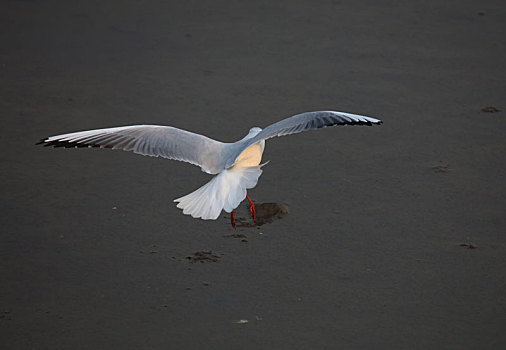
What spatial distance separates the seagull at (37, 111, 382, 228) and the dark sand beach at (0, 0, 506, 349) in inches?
11.4

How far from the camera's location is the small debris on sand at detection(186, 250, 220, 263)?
3.45m

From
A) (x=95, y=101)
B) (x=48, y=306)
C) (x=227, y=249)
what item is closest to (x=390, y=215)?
(x=227, y=249)

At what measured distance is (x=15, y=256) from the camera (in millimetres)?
3449

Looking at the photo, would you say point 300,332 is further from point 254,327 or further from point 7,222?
point 7,222

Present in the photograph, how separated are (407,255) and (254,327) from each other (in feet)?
2.94

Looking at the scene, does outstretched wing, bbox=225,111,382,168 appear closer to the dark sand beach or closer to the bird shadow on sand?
the bird shadow on sand

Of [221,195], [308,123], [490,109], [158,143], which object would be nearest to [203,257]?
[221,195]

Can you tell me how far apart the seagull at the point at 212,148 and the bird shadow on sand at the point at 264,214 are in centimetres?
4

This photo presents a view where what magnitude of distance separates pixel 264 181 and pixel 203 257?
811 millimetres

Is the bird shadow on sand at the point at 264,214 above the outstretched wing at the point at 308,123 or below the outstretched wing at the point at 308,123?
below

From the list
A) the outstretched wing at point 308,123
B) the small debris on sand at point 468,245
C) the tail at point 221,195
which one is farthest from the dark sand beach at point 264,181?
the outstretched wing at point 308,123

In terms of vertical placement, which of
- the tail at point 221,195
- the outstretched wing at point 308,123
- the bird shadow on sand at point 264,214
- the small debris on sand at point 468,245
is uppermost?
the outstretched wing at point 308,123

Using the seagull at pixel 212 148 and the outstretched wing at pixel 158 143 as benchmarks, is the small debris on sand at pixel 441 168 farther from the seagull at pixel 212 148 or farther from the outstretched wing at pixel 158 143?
the outstretched wing at pixel 158 143

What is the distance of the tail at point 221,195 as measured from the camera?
3.29 meters
